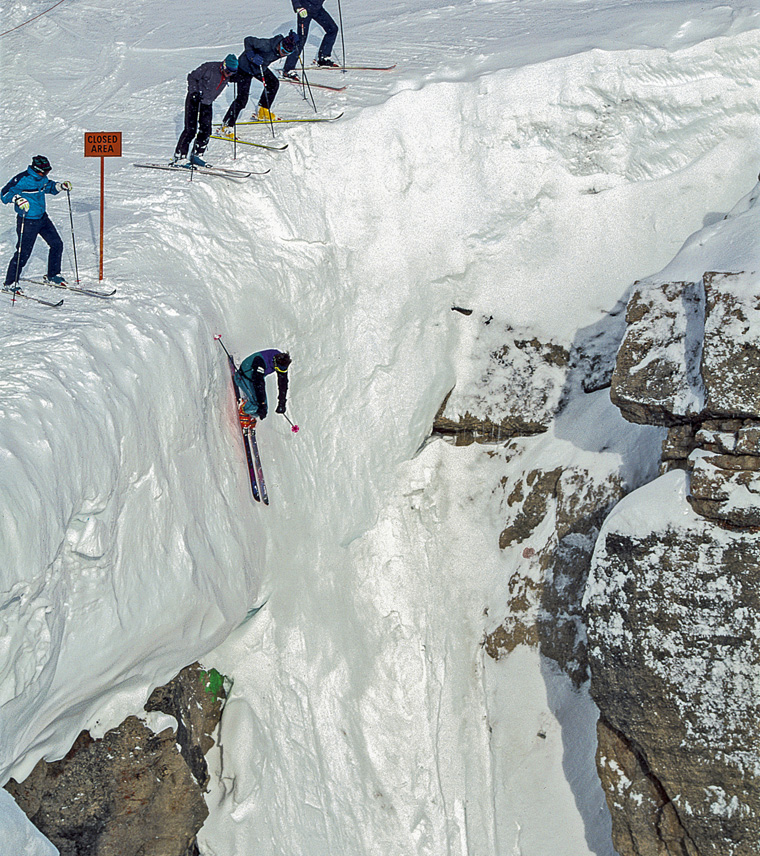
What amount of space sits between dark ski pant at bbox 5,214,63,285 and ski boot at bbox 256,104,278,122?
3890mm

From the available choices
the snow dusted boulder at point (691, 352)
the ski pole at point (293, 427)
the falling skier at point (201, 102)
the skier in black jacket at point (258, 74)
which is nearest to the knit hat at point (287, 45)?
the skier in black jacket at point (258, 74)

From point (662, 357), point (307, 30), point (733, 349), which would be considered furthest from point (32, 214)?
point (733, 349)

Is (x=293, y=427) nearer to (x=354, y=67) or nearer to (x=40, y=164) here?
(x=40, y=164)

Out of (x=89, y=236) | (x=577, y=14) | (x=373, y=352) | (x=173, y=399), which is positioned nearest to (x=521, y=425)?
(x=373, y=352)

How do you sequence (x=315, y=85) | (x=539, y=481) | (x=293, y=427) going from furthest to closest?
1. (x=315, y=85)
2. (x=539, y=481)
3. (x=293, y=427)

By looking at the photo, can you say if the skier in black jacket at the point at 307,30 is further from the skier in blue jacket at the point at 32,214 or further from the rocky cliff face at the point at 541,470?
the skier in blue jacket at the point at 32,214

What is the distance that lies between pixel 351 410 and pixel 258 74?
4.71m

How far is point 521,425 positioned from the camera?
36.8 ft

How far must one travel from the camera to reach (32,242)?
9.35 meters

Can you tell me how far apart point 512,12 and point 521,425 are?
23.3 ft

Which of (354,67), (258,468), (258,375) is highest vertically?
(354,67)

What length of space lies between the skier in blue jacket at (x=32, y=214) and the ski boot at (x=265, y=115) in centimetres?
368

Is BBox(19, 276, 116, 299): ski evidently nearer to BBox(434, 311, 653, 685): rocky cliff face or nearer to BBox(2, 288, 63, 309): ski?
BBox(2, 288, 63, 309): ski

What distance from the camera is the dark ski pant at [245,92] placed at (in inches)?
463
